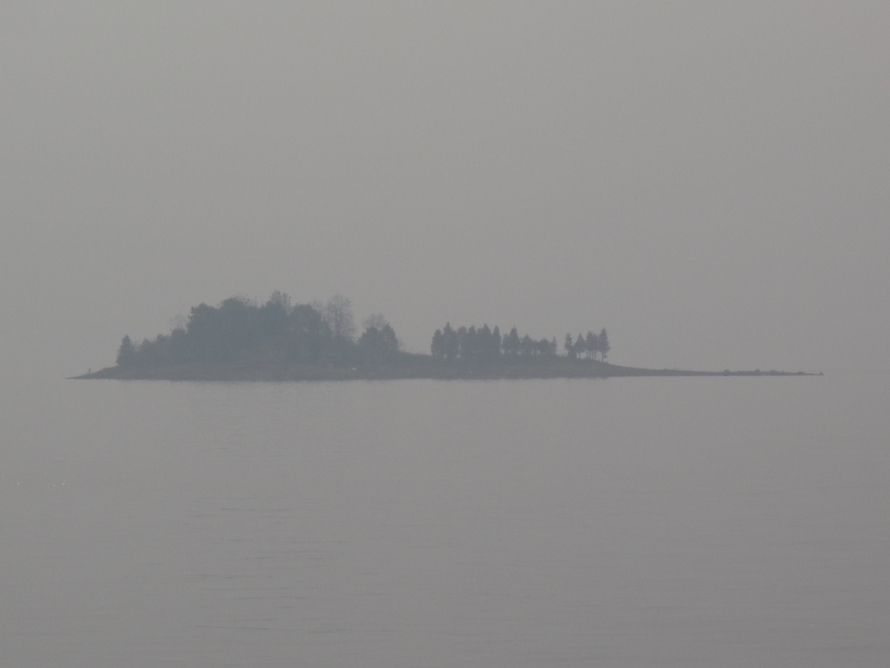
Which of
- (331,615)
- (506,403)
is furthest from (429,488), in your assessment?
(506,403)

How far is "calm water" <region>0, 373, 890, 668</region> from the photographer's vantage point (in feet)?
54.0

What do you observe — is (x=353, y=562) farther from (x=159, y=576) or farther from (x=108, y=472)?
(x=108, y=472)

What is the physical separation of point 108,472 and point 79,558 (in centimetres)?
1708

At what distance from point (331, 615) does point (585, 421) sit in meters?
53.9

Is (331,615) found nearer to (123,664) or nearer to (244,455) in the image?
(123,664)

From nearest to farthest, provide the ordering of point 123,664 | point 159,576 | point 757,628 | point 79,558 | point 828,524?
point 123,664, point 757,628, point 159,576, point 79,558, point 828,524

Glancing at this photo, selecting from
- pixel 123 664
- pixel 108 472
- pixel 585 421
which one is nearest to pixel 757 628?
pixel 123 664

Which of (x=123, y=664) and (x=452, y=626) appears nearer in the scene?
(x=123, y=664)

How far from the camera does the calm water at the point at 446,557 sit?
16469mm

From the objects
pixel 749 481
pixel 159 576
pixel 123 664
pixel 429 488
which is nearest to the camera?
pixel 123 664

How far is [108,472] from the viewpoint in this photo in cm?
3916

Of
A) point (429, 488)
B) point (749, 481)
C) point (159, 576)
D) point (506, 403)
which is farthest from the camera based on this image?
point (506, 403)

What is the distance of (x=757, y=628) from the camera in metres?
17.3

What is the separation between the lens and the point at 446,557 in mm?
22562
